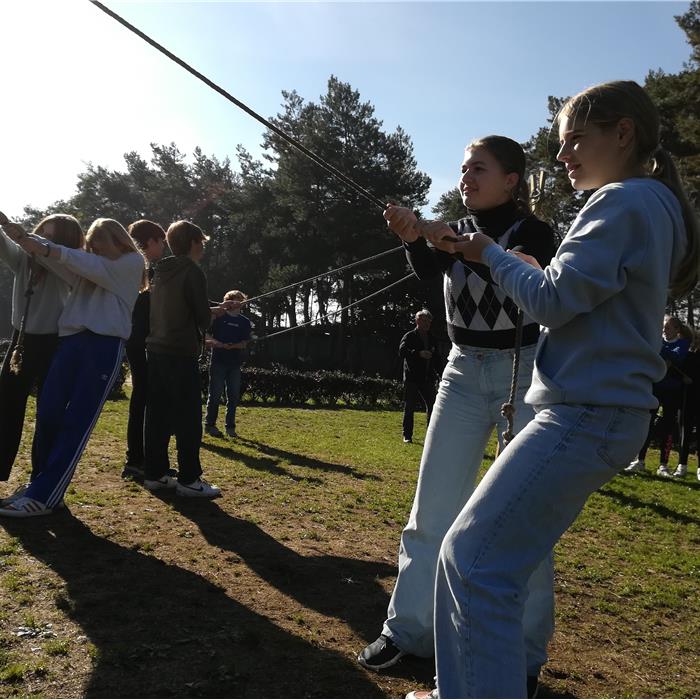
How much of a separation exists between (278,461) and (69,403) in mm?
3664

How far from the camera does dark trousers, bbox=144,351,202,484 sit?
5535 mm

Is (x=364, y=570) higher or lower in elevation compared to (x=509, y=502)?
lower

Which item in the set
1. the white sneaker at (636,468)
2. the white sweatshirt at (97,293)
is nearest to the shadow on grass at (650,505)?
the white sneaker at (636,468)

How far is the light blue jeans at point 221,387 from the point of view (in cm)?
977

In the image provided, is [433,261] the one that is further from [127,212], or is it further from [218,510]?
[127,212]

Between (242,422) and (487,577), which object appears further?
(242,422)

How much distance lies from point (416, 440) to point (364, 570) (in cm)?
774

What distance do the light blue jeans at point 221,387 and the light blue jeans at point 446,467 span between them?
7.13 metres

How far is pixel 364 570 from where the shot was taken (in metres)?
4.23

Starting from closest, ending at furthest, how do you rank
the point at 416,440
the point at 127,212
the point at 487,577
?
the point at 487,577 < the point at 416,440 < the point at 127,212

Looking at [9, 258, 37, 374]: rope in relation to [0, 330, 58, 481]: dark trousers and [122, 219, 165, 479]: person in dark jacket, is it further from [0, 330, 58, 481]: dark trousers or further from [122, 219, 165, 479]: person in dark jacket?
[122, 219, 165, 479]: person in dark jacket

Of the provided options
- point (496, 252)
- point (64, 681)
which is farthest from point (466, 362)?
point (64, 681)

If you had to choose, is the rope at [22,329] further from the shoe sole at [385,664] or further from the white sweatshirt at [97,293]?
the shoe sole at [385,664]

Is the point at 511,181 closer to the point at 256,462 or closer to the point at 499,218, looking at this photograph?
the point at 499,218
